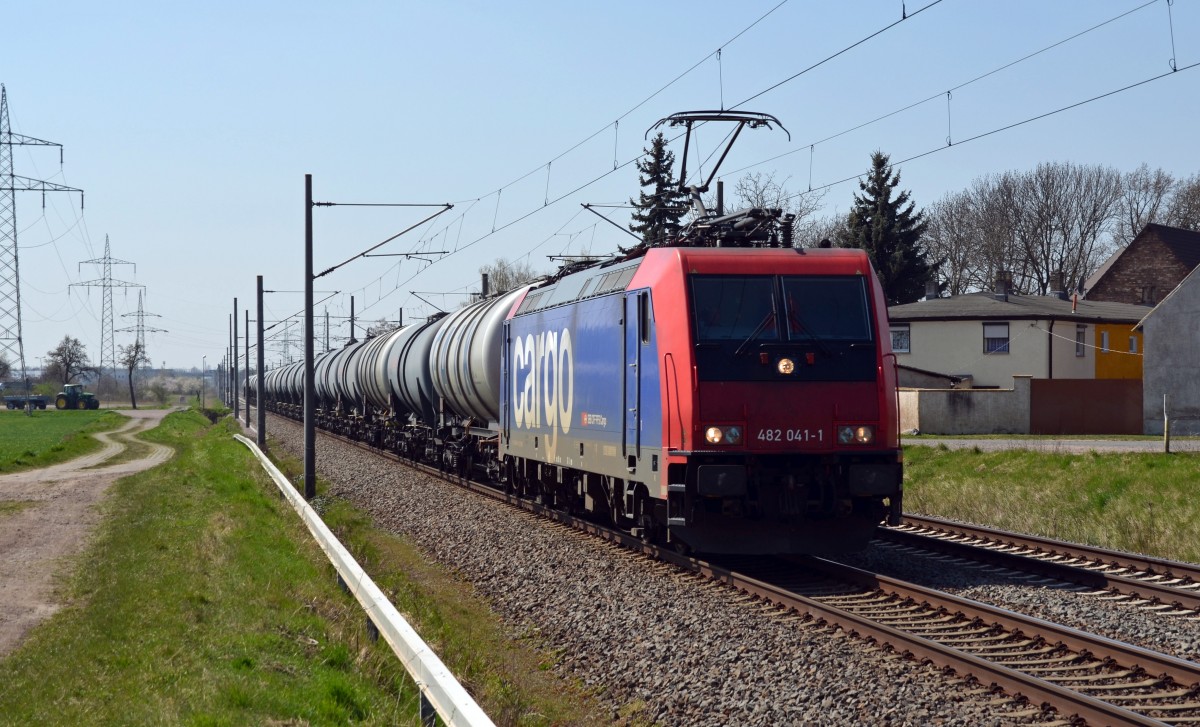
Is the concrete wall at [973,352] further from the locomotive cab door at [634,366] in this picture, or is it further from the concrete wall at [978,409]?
the locomotive cab door at [634,366]

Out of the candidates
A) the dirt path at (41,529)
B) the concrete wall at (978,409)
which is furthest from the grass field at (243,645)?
the concrete wall at (978,409)

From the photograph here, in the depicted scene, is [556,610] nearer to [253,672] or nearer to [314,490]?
[253,672]

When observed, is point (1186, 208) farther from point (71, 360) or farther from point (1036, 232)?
point (71, 360)

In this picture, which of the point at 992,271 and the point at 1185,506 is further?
the point at 992,271

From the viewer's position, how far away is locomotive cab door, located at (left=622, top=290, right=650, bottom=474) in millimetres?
12977

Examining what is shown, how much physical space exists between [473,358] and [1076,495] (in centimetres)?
1025

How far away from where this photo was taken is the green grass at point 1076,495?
1561 cm

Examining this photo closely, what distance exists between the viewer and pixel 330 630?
10078 millimetres

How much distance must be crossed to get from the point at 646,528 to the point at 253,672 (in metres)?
6.50

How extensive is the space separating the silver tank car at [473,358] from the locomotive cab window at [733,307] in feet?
27.3

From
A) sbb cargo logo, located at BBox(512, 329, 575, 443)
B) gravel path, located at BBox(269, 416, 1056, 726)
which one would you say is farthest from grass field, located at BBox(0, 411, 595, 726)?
sbb cargo logo, located at BBox(512, 329, 575, 443)

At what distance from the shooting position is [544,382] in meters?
17.3

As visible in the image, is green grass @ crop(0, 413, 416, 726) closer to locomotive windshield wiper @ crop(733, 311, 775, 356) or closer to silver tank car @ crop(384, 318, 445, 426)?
locomotive windshield wiper @ crop(733, 311, 775, 356)

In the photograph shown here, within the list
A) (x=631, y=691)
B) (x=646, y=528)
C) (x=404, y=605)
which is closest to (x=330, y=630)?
(x=404, y=605)
